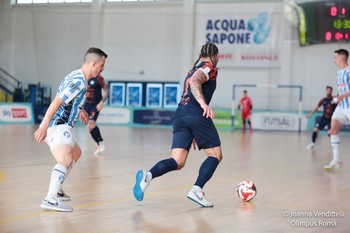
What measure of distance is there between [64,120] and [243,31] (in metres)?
28.5

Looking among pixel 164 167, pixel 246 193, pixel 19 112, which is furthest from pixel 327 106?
pixel 19 112

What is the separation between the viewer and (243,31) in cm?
3559

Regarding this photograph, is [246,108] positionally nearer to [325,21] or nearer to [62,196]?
[325,21]

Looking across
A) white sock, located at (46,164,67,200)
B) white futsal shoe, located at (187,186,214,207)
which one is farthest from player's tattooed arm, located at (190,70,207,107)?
white sock, located at (46,164,67,200)

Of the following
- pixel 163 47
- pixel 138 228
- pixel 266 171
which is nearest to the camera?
pixel 138 228

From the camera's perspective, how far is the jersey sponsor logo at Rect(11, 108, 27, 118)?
31875mm

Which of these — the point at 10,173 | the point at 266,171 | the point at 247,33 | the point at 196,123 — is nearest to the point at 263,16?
the point at 247,33

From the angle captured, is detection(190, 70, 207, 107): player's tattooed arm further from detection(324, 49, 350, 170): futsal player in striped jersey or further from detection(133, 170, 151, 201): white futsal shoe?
detection(324, 49, 350, 170): futsal player in striped jersey

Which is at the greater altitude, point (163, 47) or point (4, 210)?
point (163, 47)

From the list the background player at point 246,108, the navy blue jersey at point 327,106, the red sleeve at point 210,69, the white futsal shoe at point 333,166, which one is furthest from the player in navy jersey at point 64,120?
the background player at point 246,108

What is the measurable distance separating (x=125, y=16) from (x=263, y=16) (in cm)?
775

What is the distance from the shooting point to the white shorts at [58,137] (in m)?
7.59

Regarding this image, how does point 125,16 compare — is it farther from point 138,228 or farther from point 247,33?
point 138,228

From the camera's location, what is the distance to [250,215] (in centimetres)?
773
